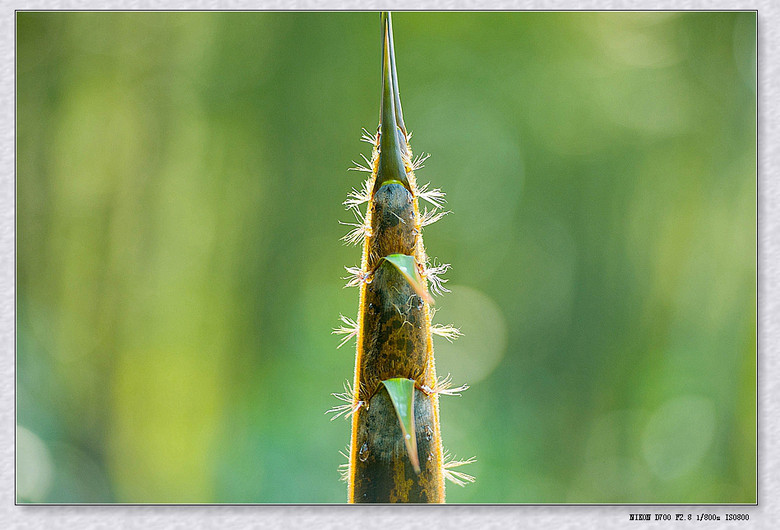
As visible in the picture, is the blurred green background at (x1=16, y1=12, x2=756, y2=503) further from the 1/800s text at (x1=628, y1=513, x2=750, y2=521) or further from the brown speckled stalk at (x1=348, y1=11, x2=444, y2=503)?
the brown speckled stalk at (x1=348, y1=11, x2=444, y2=503)

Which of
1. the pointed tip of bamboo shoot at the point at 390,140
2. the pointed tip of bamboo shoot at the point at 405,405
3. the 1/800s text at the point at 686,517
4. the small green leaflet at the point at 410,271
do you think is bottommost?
the 1/800s text at the point at 686,517

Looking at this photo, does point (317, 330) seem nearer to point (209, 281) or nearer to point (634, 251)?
point (209, 281)

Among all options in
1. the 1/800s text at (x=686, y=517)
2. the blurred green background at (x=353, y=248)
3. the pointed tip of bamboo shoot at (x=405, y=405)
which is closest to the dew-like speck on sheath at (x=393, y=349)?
the pointed tip of bamboo shoot at (x=405, y=405)

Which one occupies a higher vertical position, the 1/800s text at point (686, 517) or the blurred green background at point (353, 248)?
the blurred green background at point (353, 248)

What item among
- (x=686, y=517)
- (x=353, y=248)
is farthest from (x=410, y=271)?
(x=686, y=517)

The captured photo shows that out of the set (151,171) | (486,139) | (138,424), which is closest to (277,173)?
(151,171)

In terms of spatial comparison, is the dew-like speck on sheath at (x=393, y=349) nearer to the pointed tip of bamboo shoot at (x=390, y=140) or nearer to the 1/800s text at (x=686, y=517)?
the pointed tip of bamboo shoot at (x=390, y=140)

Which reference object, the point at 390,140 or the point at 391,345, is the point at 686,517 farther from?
the point at 390,140

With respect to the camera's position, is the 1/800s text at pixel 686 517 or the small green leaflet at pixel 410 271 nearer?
the small green leaflet at pixel 410 271
